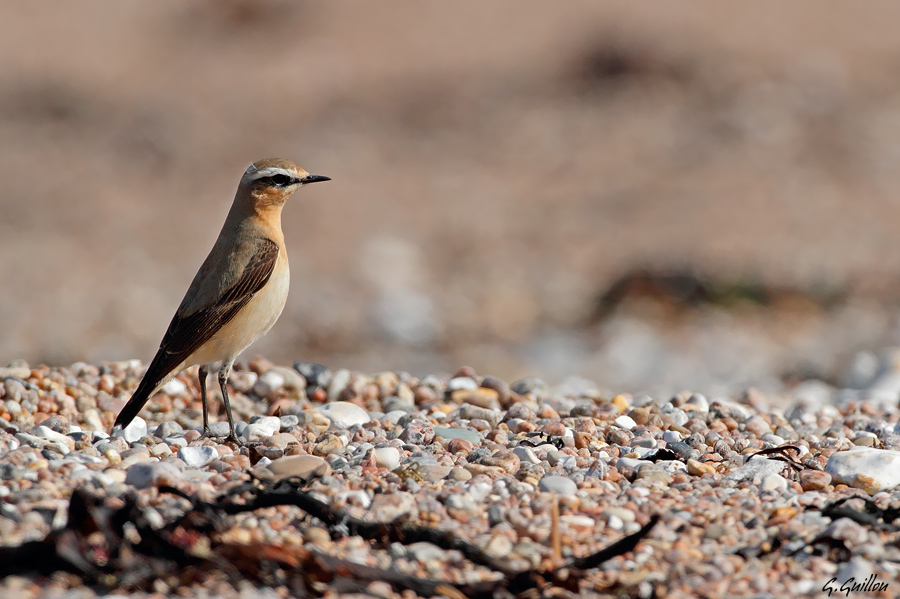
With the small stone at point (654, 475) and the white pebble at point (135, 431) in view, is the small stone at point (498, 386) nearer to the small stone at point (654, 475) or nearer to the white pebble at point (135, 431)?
the small stone at point (654, 475)

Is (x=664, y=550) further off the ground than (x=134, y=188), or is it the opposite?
(x=134, y=188)

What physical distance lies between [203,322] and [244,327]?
250 millimetres

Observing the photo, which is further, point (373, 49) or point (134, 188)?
point (373, 49)

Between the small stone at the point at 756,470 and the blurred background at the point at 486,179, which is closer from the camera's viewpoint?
the small stone at the point at 756,470

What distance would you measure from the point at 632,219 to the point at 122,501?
13630 mm

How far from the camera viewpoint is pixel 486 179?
20344 millimetres

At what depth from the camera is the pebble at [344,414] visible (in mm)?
5820

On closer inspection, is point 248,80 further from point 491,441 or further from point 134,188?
point 491,441

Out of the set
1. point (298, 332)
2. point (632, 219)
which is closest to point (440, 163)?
point (632, 219)

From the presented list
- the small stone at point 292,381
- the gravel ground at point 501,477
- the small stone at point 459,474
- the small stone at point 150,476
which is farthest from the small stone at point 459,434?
the small stone at point 292,381

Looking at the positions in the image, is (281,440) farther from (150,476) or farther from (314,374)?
(314,374)

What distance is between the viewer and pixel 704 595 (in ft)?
11.8

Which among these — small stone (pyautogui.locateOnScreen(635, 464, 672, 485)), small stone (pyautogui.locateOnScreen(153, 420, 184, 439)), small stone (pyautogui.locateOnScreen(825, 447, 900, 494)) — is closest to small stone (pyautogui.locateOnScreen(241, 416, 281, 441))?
small stone (pyautogui.locateOnScreen(153, 420, 184, 439))

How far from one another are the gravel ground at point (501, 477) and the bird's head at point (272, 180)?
4.50 ft
